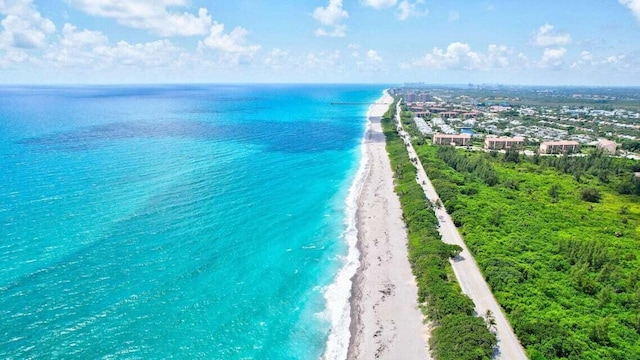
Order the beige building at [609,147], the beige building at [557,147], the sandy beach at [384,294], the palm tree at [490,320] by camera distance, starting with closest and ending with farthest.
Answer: the sandy beach at [384,294] → the palm tree at [490,320] → the beige building at [609,147] → the beige building at [557,147]

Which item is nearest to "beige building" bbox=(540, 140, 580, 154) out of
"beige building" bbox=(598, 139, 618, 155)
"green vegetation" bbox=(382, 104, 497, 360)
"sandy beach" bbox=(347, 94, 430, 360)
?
"beige building" bbox=(598, 139, 618, 155)

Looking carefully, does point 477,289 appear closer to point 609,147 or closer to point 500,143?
point 500,143

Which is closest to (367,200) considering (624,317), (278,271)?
(278,271)

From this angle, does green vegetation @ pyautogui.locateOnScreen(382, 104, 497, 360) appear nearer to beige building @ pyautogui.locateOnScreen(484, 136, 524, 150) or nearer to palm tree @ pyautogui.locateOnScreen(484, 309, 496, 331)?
palm tree @ pyautogui.locateOnScreen(484, 309, 496, 331)

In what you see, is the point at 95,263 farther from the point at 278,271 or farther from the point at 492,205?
the point at 492,205

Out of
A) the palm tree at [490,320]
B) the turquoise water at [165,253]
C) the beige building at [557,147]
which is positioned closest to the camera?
the turquoise water at [165,253]

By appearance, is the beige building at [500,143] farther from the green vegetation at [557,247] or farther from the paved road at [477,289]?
the paved road at [477,289]

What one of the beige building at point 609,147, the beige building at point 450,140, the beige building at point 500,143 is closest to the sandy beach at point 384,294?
the beige building at point 450,140
